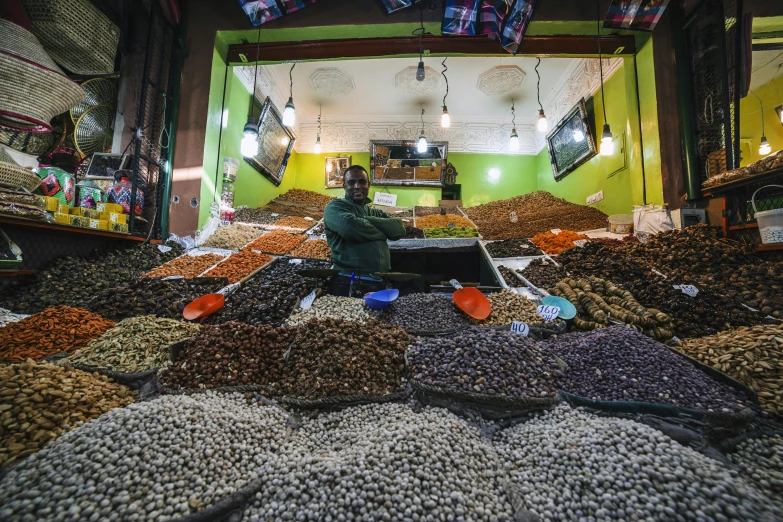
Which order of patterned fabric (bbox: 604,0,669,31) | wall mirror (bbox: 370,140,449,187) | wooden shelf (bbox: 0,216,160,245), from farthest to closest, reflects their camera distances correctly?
wall mirror (bbox: 370,140,449,187)
patterned fabric (bbox: 604,0,669,31)
wooden shelf (bbox: 0,216,160,245)

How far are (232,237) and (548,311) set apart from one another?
4.05 meters

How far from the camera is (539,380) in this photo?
135 cm

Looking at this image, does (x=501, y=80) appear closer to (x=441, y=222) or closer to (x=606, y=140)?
(x=606, y=140)

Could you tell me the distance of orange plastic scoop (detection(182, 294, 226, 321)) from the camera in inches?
85.9

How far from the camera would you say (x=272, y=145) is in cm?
680

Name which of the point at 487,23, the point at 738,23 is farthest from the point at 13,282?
the point at 738,23

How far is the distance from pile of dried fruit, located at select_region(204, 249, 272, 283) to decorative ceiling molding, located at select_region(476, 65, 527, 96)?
5.99 metres

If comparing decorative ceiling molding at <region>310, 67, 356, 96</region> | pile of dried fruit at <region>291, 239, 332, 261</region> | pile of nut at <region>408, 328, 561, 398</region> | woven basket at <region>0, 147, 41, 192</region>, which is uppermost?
decorative ceiling molding at <region>310, 67, 356, 96</region>

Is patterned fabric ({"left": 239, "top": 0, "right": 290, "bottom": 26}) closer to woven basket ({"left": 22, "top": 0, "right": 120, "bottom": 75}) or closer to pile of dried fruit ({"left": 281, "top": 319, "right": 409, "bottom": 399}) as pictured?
woven basket ({"left": 22, "top": 0, "right": 120, "bottom": 75})

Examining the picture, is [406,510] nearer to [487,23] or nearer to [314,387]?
[314,387]

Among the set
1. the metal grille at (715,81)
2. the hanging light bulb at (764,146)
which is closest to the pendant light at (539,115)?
the metal grille at (715,81)

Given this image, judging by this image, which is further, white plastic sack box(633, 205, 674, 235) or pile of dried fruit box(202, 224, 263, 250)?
pile of dried fruit box(202, 224, 263, 250)

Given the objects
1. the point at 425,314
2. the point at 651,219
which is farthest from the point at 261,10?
the point at 651,219

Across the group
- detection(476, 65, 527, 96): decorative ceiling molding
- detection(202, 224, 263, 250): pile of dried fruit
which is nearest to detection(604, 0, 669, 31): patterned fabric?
detection(476, 65, 527, 96): decorative ceiling molding
